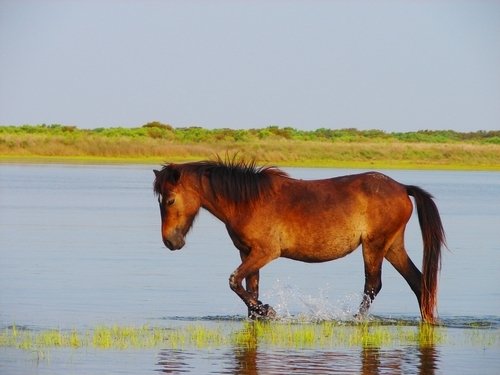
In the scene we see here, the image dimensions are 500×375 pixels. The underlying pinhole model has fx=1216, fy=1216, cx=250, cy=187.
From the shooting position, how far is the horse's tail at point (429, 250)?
448 inches

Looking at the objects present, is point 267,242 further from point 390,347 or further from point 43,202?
point 43,202

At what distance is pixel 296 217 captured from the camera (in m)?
11.4

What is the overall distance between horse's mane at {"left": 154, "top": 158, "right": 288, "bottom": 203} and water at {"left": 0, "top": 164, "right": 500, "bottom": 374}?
46.8 inches

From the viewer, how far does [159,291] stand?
43.7 ft

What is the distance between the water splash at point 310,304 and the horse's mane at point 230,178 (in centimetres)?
117

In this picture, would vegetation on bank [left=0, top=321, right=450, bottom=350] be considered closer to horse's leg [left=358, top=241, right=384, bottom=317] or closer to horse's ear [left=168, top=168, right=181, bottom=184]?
horse's leg [left=358, top=241, right=384, bottom=317]

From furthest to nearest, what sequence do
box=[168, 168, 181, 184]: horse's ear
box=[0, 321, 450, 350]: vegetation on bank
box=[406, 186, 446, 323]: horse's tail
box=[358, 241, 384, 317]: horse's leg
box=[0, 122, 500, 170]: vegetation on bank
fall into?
box=[0, 122, 500, 170]: vegetation on bank → box=[358, 241, 384, 317]: horse's leg → box=[406, 186, 446, 323]: horse's tail → box=[168, 168, 181, 184]: horse's ear → box=[0, 321, 450, 350]: vegetation on bank

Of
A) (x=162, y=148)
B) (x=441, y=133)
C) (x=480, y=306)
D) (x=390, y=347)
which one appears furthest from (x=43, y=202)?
(x=441, y=133)

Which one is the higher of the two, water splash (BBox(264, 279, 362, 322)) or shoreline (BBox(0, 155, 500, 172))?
shoreline (BBox(0, 155, 500, 172))

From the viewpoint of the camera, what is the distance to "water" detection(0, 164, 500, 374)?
9.15m

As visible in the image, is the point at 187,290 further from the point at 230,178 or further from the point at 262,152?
the point at 262,152

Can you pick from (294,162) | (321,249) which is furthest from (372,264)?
(294,162)

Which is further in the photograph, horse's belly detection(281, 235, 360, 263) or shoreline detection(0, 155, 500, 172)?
shoreline detection(0, 155, 500, 172)

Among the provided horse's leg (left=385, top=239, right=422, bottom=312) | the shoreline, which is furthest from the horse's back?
the shoreline
